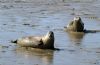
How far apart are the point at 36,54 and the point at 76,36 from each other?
160 inches

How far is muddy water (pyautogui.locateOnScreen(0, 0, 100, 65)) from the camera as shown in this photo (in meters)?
12.2

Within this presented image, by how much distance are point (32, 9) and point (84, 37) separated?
33.0ft

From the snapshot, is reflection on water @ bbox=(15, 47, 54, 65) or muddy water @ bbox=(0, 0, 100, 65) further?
muddy water @ bbox=(0, 0, 100, 65)

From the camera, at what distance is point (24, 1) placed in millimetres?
31750

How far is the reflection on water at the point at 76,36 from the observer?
15.7m

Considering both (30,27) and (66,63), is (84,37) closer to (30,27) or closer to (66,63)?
(30,27)

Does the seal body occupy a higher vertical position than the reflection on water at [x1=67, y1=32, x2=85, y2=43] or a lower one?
higher

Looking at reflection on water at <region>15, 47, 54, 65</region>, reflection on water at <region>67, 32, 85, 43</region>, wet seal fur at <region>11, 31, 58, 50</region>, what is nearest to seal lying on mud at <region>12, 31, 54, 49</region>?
wet seal fur at <region>11, 31, 58, 50</region>

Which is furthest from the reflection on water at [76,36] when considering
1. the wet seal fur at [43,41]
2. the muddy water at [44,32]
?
the wet seal fur at [43,41]

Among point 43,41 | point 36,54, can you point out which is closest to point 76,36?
point 43,41

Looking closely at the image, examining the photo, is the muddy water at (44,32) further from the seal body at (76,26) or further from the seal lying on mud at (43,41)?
the seal body at (76,26)

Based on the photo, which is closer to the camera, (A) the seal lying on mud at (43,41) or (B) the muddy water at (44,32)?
(B) the muddy water at (44,32)

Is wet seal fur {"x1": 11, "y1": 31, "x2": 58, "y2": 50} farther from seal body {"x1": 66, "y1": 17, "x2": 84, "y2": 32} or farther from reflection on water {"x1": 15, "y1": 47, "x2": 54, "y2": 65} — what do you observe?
seal body {"x1": 66, "y1": 17, "x2": 84, "y2": 32}

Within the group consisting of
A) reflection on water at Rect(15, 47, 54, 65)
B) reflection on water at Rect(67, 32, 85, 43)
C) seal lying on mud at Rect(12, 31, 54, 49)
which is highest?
seal lying on mud at Rect(12, 31, 54, 49)
